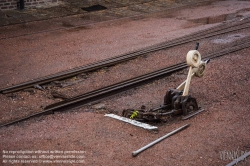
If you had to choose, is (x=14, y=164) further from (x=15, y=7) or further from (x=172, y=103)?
(x=15, y=7)

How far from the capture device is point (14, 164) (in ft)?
23.0

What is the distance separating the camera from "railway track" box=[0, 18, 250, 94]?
34.8ft

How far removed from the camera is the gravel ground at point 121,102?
298 inches

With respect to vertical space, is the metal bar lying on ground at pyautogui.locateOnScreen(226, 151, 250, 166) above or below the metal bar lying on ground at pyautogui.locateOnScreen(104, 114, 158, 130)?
below

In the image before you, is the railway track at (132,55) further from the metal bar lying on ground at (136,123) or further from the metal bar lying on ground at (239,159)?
the metal bar lying on ground at (239,159)

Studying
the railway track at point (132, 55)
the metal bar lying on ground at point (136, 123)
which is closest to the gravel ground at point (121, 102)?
the metal bar lying on ground at point (136, 123)

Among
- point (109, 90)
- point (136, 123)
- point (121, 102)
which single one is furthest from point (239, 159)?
point (109, 90)

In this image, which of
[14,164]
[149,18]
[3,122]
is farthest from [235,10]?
[14,164]

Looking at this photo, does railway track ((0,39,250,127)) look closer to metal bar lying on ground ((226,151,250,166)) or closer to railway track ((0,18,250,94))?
railway track ((0,18,250,94))

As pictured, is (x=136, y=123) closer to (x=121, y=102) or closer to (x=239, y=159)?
(x=121, y=102)

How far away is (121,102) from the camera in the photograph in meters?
9.78

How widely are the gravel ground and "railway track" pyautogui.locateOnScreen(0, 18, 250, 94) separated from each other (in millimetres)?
212

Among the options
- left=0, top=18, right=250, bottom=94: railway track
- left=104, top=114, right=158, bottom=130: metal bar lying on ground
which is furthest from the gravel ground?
left=0, top=18, right=250, bottom=94: railway track

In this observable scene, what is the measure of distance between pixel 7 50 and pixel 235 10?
34.9 feet
